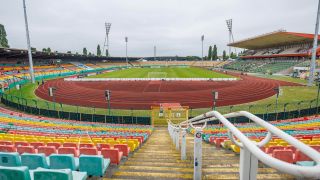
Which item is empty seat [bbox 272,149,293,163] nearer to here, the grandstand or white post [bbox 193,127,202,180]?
white post [bbox 193,127,202,180]

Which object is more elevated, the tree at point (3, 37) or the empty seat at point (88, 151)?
the tree at point (3, 37)

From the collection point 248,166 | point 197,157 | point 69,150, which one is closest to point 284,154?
point 197,157

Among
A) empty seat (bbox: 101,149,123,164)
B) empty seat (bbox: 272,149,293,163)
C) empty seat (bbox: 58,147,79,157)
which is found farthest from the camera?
empty seat (bbox: 58,147,79,157)

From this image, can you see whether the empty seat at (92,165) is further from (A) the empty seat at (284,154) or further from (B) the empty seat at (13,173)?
(A) the empty seat at (284,154)

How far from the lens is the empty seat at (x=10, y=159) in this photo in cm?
438

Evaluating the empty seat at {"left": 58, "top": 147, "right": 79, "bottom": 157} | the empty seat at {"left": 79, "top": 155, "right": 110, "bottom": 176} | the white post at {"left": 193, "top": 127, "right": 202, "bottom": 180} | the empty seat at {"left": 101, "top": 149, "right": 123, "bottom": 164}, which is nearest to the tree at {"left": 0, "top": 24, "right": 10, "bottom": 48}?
the empty seat at {"left": 58, "top": 147, "right": 79, "bottom": 157}

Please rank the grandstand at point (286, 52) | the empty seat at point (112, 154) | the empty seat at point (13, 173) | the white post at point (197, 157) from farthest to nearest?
1. the grandstand at point (286, 52)
2. the empty seat at point (112, 154)
3. the white post at point (197, 157)
4. the empty seat at point (13, 173)

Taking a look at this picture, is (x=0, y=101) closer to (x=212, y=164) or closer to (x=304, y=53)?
(x=212, y=164)

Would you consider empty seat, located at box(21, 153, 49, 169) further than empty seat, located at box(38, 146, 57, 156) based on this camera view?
No

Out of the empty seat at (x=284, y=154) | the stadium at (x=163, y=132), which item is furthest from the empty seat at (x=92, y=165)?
the empty seat at (x=284, y=154)

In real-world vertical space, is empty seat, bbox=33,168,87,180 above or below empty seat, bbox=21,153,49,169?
above

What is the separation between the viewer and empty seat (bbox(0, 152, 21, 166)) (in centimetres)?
438

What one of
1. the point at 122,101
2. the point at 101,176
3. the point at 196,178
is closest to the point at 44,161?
the point at 101,176

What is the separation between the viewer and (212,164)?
18.6ft
